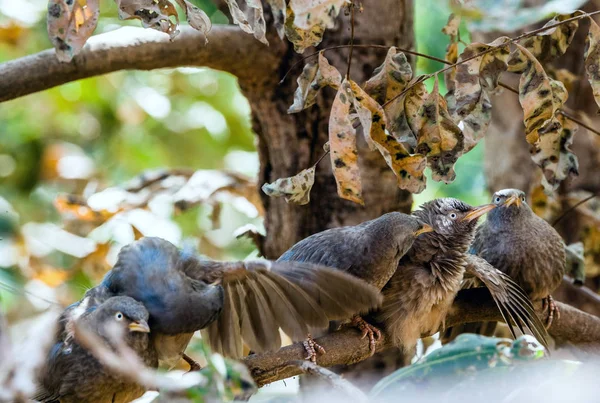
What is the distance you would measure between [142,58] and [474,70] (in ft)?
4.64

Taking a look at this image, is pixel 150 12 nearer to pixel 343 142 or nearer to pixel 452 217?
pixel 343 142

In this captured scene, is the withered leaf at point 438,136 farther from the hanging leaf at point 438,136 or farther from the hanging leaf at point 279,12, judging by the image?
the hanging leaf at point 279,12

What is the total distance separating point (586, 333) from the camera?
3482 millimetres

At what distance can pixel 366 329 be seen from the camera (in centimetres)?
291

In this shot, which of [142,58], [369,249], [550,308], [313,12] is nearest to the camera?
[313,12]

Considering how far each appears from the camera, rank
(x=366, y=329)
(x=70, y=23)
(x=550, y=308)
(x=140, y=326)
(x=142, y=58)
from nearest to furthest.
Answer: (x=140, y=326) → (x=70, y=23) → (x=366, y=329) → (x=142, y=58) → (x=550, y=308)

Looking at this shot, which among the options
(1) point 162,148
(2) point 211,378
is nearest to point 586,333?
(2) point 211,378

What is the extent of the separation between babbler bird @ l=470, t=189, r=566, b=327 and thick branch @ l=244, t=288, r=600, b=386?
5.8 inches

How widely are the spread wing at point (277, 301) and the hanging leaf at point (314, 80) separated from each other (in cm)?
53

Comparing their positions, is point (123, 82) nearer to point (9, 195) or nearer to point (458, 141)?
point (9, 195)

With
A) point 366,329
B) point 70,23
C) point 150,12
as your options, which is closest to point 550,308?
point 366,329

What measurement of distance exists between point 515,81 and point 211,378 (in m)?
3.47

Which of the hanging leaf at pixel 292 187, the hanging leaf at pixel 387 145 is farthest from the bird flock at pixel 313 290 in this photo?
the hanging leaf at pixel 387 145

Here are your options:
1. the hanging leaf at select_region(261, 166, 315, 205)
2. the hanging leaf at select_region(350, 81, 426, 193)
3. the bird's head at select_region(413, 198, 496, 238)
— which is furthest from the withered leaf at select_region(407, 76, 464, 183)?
the bird's head at select_region(413, 198, 496, 238)
